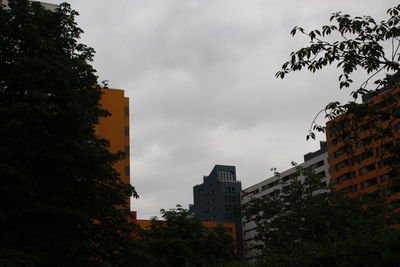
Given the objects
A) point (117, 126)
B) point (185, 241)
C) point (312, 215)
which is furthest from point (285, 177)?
point (312, 215)

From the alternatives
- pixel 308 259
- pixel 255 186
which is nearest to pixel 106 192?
pixel 308 259

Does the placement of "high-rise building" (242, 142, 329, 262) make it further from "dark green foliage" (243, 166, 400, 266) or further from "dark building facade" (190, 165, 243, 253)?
"dark green foliage" (243, 166, 400, 266)

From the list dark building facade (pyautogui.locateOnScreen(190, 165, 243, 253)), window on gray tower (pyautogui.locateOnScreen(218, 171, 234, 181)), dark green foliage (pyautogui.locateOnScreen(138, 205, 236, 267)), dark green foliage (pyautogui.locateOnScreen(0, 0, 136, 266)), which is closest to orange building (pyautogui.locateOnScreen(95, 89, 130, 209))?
dark green foliage (pyautogui.locateOnScreen(138, 205, 236, 267))

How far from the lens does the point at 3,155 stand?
1739 cm

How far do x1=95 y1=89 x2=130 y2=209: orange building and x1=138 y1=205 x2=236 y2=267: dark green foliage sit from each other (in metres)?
18.6

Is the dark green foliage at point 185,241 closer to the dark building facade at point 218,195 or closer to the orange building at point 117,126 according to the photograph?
the orange building at point 117,126

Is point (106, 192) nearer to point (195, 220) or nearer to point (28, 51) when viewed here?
point (28, 51)

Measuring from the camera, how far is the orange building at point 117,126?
63.2 meters

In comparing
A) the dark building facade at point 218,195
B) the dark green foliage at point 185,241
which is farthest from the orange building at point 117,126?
the dark building facade at point 218,195

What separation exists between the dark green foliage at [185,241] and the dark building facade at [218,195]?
406ft

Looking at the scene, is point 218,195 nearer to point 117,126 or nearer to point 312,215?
point 117,126

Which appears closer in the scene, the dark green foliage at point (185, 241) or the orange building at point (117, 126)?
the dark green foliage at point (185, 241)

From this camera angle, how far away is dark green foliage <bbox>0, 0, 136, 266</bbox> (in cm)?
1777

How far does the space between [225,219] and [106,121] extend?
374 ft
